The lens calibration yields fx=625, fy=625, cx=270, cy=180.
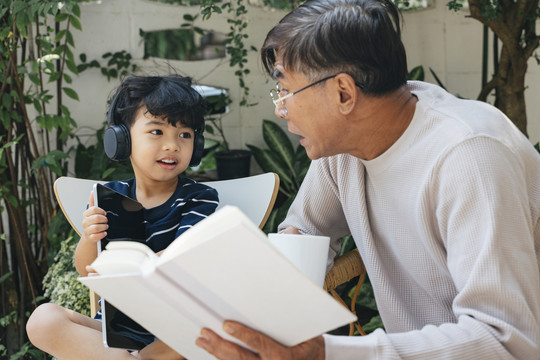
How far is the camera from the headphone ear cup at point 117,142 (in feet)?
6.39

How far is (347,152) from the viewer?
162 centimetres

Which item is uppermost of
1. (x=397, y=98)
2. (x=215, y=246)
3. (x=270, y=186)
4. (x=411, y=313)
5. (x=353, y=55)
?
(x=353, y=55)

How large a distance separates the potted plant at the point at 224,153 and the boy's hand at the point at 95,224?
202 centimetres

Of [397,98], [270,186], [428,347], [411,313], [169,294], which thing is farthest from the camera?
[270,186]

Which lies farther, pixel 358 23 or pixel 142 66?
pixel 142 66

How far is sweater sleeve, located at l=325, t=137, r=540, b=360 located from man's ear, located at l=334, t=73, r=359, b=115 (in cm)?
29

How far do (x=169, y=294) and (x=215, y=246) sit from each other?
0.16 metres

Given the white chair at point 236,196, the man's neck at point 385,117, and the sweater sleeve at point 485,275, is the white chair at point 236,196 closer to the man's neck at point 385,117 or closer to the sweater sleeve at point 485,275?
the man's neck at point 385,117

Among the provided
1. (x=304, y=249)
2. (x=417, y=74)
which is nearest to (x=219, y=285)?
(x=304, y=249)

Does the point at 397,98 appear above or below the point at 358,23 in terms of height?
below

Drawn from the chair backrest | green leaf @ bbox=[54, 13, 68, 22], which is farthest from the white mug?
green leaf @ bbox=[54, 13, 68, 22]

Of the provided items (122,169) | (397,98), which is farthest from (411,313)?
(122,169)

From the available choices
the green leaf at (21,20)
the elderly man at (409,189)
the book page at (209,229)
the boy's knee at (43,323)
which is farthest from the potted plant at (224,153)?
the book page at (209,229)

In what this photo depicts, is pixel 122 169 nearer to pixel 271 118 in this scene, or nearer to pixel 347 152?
pixel 271 118
